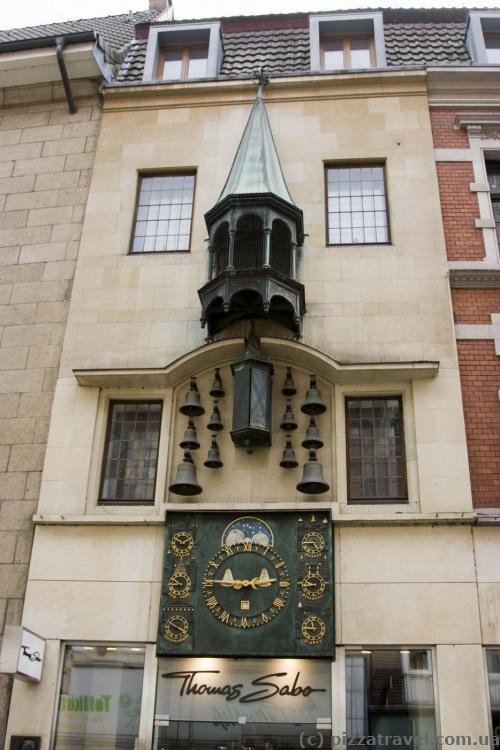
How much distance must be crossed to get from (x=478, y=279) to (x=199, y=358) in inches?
195

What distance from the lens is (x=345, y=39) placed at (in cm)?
1605

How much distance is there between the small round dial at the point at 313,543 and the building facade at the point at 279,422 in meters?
0.03

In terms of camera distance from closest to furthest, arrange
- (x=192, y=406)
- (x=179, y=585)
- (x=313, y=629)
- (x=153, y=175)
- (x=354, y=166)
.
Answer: (x=313, y=629) → (x=179, y=585) → (x=192, y=406) → (x=354, y=166) → (x=153, y=175)

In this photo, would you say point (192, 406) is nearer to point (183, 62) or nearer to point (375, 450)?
point (375, 450)

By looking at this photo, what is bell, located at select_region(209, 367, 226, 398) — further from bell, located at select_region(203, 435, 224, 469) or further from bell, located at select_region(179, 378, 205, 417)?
bell, located at select_region(203, 435, 224, 469)

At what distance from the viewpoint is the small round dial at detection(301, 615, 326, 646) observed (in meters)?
10.1

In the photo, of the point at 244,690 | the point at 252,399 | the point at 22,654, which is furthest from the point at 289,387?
the point at 22,654

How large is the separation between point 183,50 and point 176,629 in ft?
40.3

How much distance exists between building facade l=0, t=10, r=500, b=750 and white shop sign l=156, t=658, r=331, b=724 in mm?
30

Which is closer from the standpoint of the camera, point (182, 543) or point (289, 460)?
point (182, 543)

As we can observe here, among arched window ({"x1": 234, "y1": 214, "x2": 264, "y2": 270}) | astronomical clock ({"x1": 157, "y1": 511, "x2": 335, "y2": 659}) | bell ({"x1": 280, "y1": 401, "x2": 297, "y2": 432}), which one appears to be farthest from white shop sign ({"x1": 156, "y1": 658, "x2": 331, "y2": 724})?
arched window ({"x1": 234, "y1": 214, "x2": 264, "y2": 270})

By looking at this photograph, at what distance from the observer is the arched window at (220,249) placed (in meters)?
12.6

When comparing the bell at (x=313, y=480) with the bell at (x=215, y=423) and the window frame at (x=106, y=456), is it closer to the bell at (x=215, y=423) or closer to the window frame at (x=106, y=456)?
the bell at (x=215, y=423)

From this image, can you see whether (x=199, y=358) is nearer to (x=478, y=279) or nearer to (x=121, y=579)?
(x=121, y=579)
